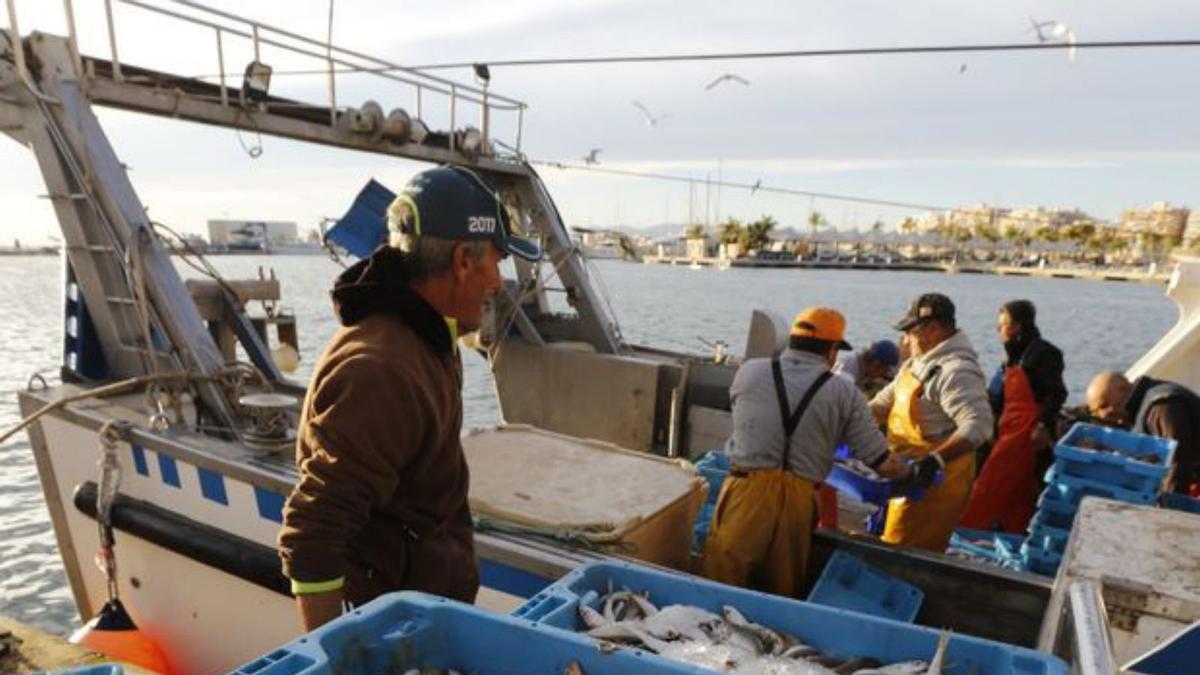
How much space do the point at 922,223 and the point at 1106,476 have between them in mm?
186986

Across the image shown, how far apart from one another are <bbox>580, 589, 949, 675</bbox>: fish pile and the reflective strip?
2.13ft

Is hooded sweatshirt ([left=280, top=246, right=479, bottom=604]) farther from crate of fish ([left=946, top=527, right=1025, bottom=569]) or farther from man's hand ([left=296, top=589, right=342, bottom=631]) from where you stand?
crate of fish ([left=946, top=527, right=1025, bottom=569])

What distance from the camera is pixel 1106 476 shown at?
388 centimetres

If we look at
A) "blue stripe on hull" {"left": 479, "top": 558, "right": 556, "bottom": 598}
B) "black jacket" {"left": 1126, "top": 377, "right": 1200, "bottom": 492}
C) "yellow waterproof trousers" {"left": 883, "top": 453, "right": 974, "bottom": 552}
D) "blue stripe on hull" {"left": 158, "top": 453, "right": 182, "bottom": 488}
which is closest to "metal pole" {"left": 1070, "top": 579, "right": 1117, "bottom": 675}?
"blue stripe on hull" {"left": 479, "top": 558, "right": 556, "bottom": 598}

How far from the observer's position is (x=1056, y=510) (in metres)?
3.92

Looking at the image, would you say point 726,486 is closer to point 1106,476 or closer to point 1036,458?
point 1106,476

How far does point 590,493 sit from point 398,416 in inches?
73.4

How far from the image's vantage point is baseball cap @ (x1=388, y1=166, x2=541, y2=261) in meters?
2.04

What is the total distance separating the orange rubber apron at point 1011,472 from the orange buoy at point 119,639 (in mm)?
5402

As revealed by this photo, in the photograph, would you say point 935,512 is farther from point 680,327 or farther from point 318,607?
point 680,327

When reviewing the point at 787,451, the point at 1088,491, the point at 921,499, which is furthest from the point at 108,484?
the point at 1088,491

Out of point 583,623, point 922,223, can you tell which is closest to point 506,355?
point 583,623

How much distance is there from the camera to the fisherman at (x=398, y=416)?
1914 millimetres

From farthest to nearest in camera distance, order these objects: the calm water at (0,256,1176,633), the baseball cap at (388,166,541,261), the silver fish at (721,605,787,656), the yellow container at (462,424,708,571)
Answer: the calm water at (0,256,1176,633) → the yellow container at (462,424,708,571) → the baseball cap at (388,166,541,261) → the silver fish at (721,605,787,656)
